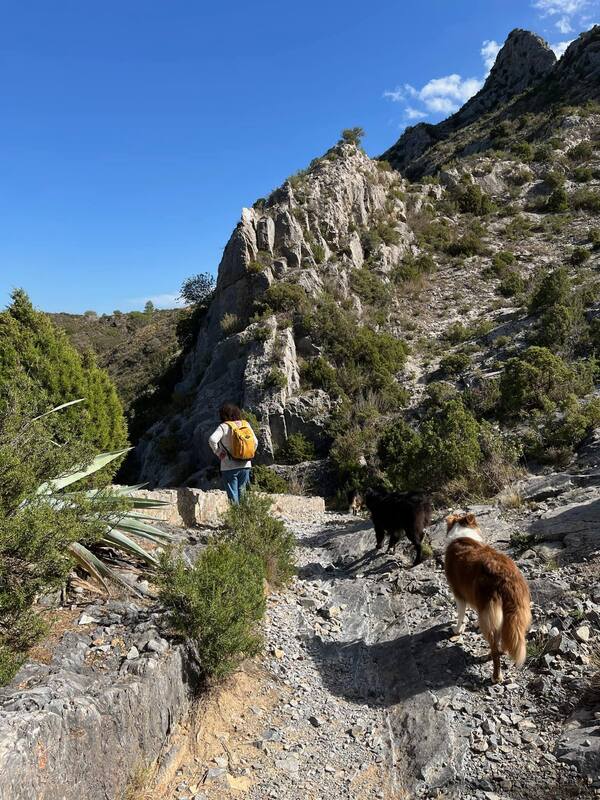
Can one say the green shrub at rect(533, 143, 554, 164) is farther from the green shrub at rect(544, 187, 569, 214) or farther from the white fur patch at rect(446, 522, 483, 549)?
the white fur patch at rect(446, 522, 483, 549)

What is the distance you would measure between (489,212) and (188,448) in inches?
840

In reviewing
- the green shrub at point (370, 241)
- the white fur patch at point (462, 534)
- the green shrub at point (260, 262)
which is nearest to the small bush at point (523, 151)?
the green shrub at point (370, 241)

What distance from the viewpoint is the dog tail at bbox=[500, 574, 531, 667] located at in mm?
3307

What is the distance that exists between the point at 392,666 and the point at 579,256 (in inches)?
829

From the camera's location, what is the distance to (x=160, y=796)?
109 inches

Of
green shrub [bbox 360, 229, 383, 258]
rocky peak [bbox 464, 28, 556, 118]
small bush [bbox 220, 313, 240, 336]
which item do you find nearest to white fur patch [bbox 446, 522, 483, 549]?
small bush [bbox 220, 313, 240, 336]

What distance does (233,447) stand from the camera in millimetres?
6699

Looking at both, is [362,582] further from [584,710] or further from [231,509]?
[584,710]

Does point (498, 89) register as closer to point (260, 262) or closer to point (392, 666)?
point (260, 262)

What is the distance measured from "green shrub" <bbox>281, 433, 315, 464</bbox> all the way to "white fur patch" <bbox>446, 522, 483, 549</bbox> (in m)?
11.8

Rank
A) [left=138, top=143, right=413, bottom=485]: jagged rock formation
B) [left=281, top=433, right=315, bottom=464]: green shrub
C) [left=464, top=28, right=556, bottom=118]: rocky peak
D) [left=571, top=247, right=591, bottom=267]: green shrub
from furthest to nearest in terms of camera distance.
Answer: [left=464, top=28, right=556, bottom=118]: rocky peak < [left=571, top=247, right=591, bottom=267]: green shrub < [left=138, top=143, right=413, bottom=485]: jagged rock formation < [left=281, top=433, right=315, bottom=464]: green shrub

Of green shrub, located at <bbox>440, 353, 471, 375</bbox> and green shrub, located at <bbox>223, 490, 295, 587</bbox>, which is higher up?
green shrub, located at <bbox>440, 353, 471, 375</bbox>

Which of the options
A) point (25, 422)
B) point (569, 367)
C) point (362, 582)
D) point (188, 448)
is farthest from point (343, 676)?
point (188, 448)

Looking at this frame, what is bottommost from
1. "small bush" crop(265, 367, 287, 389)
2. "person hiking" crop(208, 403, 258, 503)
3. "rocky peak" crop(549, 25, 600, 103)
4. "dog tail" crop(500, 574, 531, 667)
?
"dog tail" crop(500, 574, 531, 667)
